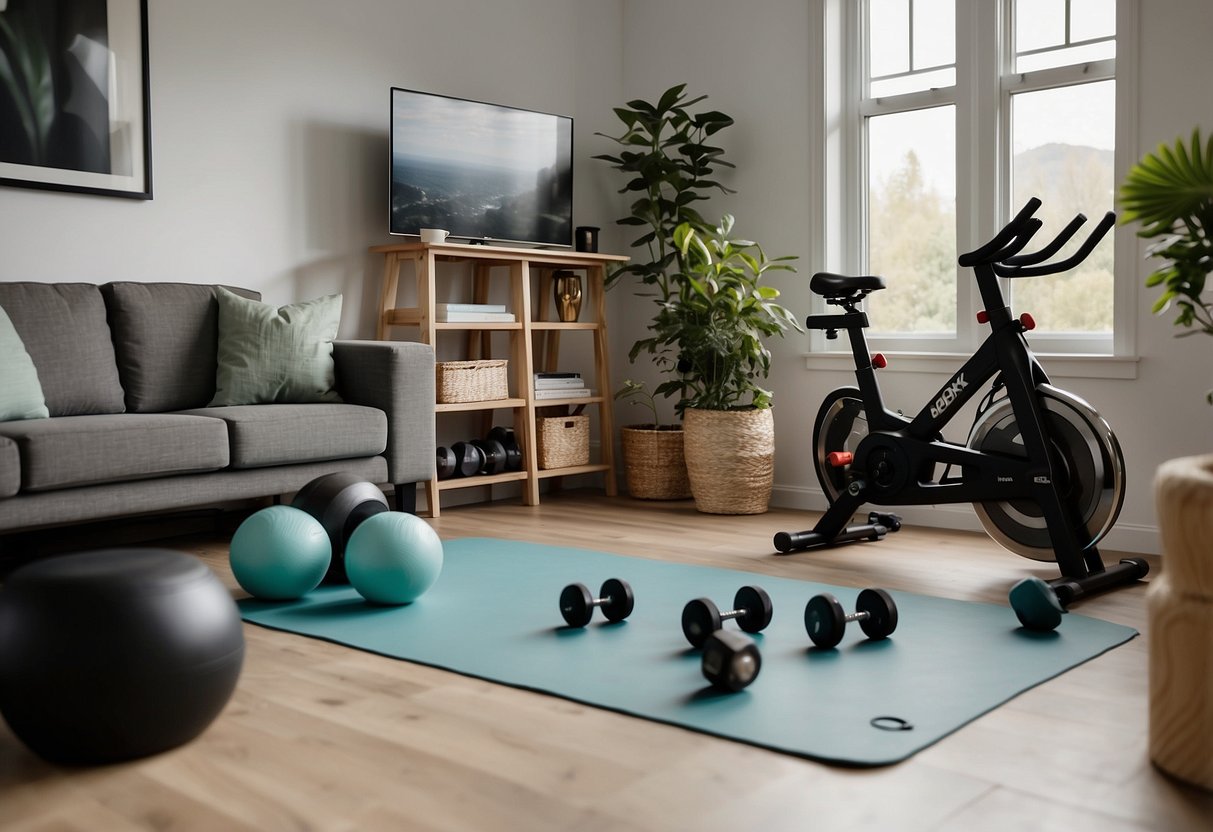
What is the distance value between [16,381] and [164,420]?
0.44 m

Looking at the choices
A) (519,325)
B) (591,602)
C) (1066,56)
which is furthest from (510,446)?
(1066,56)

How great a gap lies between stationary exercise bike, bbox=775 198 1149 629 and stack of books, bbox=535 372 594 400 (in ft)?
5.24

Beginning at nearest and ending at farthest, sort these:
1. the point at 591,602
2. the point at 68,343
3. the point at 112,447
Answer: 1. the point at 591,602
2. the point at 112,447
3. the point at 68,343

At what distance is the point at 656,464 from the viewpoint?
201 inches

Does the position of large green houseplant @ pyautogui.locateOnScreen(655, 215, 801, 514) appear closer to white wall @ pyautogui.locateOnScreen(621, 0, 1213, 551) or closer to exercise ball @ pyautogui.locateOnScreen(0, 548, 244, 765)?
white wall @ pyautogui.locateOnScreen(621, 0, 1213, 551)

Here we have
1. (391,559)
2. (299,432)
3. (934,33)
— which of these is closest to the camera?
(391,559)

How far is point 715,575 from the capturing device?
341 centimetres

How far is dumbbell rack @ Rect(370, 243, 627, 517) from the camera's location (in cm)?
463

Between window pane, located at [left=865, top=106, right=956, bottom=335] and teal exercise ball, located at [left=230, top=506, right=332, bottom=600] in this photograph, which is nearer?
teal exercise ball, located at [left=230, top=506, right=332, bottom=600]

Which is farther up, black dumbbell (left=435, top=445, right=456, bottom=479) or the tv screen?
the tv screen

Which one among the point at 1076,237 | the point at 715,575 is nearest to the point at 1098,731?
the point at 715,575

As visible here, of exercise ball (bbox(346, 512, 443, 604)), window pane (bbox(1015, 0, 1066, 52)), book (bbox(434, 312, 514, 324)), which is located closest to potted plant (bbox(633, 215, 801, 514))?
book (bbox(434, 312, 514, 324))

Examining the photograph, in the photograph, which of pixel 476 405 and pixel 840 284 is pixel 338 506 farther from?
pixel 840 284

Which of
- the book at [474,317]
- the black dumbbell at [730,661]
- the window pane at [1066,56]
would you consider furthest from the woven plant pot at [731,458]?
the black dumbbell at [730,661]
